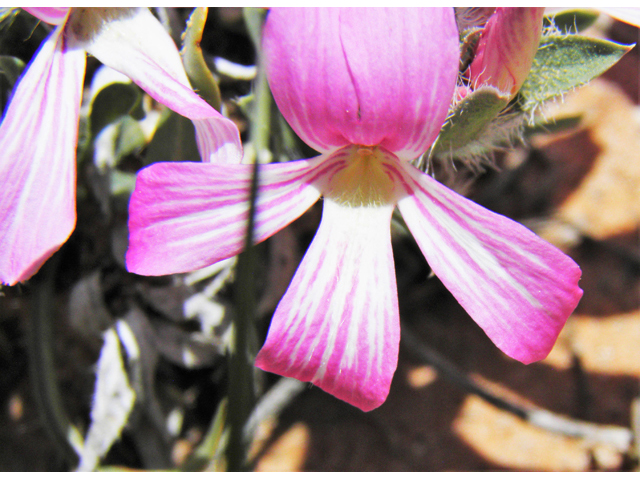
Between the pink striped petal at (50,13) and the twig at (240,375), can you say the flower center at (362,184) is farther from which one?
the pink striped petal at (50,13)

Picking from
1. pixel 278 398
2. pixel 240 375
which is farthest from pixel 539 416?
pixel 240 375

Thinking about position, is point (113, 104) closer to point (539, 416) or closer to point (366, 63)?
point (366, 63)

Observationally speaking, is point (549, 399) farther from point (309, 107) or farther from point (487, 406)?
point (309, 107)

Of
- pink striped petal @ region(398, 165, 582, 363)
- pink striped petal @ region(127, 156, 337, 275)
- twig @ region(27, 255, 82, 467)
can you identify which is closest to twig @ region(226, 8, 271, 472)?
pink striped petal @ region(127, 156, 337, 275)

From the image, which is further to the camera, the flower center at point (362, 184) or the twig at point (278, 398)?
the twig at point (278, 398)

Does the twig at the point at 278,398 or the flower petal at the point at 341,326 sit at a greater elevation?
the flower petal at the point at 341,326

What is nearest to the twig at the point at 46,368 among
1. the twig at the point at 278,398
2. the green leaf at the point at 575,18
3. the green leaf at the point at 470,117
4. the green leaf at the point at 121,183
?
the green leaf at the point at 121,183
